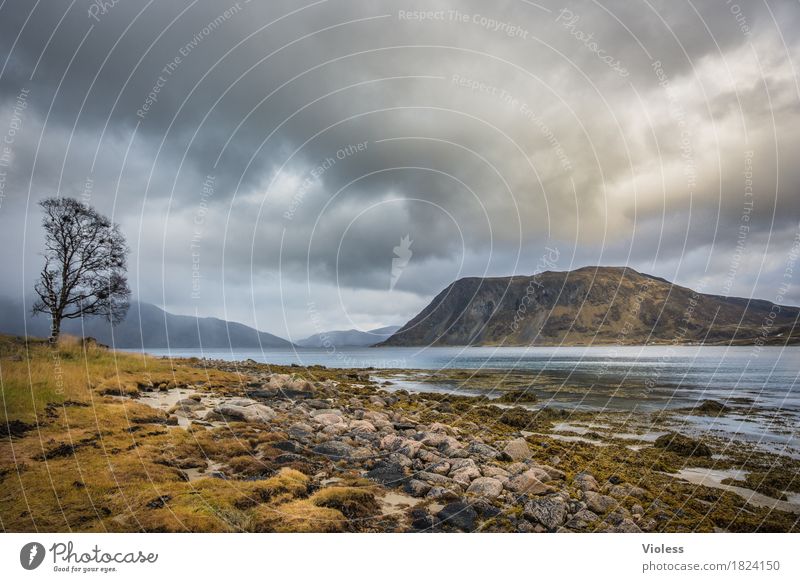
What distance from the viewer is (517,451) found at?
16.6 meters

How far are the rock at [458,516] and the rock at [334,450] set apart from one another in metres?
5.42

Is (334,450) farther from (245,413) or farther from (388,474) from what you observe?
(245,413)

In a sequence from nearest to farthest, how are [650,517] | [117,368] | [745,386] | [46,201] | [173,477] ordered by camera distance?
[173,477]
[650,517]
[117,368]
[46,201]
[745,386]

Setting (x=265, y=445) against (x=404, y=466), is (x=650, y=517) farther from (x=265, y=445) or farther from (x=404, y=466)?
(x=265, y=445)

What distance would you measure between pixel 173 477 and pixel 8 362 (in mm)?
13262

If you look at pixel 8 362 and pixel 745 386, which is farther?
pixel 745 386

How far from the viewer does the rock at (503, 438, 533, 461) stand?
53.1ft

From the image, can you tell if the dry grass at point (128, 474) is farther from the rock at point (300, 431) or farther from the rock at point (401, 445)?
the rock at point (401, 445)

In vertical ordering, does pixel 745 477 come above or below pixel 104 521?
below

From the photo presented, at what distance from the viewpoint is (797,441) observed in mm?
22047

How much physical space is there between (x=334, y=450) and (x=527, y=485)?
24.1 ft

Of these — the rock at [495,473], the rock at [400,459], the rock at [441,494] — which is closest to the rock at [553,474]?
the rock at [495,473]

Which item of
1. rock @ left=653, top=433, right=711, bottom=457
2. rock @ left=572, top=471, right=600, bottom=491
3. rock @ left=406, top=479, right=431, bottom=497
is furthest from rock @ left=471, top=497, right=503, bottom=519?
rock @ left=653, top=433, right=711, bottom=457
